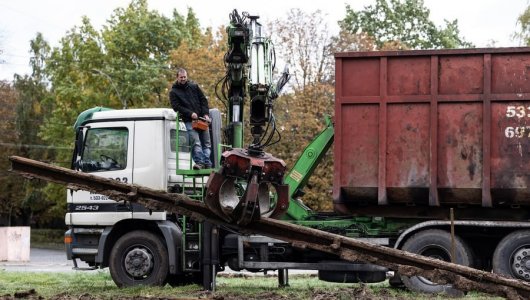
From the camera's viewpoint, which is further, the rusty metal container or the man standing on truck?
the man standing on truck

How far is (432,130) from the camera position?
14938mm

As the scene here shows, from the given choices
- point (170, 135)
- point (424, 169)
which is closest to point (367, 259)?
point (424, 169)

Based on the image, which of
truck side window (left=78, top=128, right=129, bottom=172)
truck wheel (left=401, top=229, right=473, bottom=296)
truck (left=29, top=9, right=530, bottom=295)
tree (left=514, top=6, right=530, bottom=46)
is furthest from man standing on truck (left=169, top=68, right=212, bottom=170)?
tree (left=514, top=6, right=530, bottom=46)

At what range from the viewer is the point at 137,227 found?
16.2 m

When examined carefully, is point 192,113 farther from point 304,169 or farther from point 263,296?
point 263,296

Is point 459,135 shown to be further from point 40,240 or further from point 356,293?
point 40,240

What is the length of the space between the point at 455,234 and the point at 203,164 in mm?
4164

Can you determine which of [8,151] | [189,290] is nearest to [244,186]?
[189,290]

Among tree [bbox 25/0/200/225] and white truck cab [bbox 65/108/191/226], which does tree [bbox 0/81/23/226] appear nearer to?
tree [bbox 25/0/200/225]

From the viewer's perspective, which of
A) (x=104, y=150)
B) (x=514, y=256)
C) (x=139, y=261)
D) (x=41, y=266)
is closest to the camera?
(x=514, y=256)

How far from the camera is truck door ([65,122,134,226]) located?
16031 mm

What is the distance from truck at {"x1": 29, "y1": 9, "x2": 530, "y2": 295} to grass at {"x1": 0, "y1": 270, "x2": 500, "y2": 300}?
403mm

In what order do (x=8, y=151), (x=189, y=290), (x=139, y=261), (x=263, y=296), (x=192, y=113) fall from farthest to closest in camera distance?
(x=8, y=151), (x=139, y=261), (x=192, y=113), (x=189, y=290), (x=263, y=296)

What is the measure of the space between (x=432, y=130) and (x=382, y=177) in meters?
1.08
